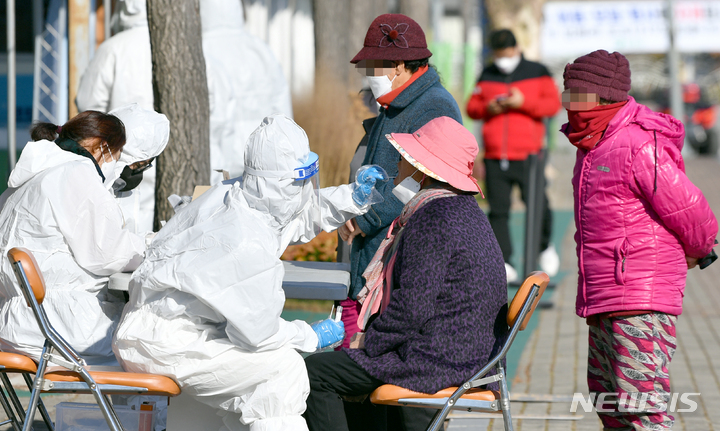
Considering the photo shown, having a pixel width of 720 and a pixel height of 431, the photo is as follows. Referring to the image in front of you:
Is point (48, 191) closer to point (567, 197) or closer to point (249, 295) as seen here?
point (249, 295)

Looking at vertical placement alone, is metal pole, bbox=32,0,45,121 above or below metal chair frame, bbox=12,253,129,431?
above

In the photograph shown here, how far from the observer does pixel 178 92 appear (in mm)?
4746

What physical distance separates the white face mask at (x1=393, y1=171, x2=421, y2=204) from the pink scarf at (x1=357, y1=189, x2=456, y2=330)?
0.09m

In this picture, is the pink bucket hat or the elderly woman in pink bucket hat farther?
the pink bucket hat

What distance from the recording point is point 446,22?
1316 inches

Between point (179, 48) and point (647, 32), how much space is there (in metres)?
20.5

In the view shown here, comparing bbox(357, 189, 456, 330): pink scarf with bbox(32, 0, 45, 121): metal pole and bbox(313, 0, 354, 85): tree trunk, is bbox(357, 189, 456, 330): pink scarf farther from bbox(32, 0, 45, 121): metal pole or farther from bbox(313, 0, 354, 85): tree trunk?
bbox(313, 0, 354, 85): tree trunk

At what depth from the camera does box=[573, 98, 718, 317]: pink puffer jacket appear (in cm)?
331

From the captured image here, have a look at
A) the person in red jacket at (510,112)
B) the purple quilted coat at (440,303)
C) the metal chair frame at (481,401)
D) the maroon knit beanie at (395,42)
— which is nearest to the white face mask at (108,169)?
the maroon knit beanie at (395,42)

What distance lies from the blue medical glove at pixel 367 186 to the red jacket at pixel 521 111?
429cm

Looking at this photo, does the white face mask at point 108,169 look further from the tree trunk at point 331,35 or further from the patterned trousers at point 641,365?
the tree trunk at point 331,35

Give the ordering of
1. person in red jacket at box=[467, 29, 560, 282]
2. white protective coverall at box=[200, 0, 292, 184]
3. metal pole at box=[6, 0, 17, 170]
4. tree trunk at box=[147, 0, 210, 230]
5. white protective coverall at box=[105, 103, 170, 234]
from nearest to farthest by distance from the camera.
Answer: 1. white protective coverall at box=[105, 103, 170, 234]
2. tree trunk at box=[147, 0, 210, 230]
3. white protective coverall at box=[200, 0, 292, 184]
4. metal pole at box=[6, 0, 17, 170]
5. person in red jacket at box=[467, 29, 560, 282]

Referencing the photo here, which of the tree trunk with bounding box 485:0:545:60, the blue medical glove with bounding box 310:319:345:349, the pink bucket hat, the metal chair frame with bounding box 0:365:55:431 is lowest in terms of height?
the metal chair frame with bounding box 0:365:55:431

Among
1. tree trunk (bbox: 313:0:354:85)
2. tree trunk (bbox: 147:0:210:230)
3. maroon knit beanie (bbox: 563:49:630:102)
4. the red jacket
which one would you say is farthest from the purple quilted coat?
tree trunk (bbox: 313:0:354:85)
